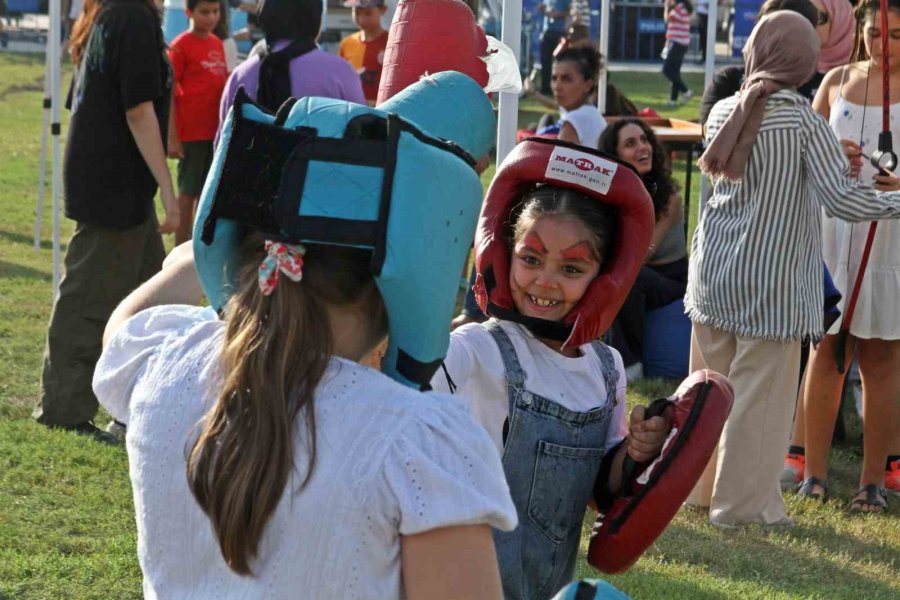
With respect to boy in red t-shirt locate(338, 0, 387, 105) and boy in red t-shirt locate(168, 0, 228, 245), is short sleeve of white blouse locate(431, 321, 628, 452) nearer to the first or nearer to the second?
boy in red t-shirt locate(338, 0, 387, 105)

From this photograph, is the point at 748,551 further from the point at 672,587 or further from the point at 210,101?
the point at 210,101

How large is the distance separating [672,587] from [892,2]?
2.41 m

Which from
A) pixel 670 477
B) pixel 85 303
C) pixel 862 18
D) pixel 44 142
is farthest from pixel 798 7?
pixel 44 142

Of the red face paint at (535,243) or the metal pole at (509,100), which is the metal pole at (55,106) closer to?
the metal pole at (509,100)

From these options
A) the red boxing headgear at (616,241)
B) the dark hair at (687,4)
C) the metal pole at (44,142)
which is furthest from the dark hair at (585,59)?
the dark hair at (687,4)

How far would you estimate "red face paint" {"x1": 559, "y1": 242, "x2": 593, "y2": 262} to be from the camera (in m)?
2.55

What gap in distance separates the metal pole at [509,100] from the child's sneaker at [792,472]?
2.10m

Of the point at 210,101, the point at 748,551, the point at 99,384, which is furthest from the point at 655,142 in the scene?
the point at 99,384

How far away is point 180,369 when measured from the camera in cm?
158

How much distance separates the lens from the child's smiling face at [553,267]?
254cm

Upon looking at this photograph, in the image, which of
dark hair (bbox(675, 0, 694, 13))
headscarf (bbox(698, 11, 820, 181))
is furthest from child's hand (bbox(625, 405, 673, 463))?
dark hair (bbox(675, 0, 694, 13))

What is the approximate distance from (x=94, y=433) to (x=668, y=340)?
302 cm

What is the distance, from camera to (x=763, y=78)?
4.57m

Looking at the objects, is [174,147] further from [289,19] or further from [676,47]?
[676,47]
